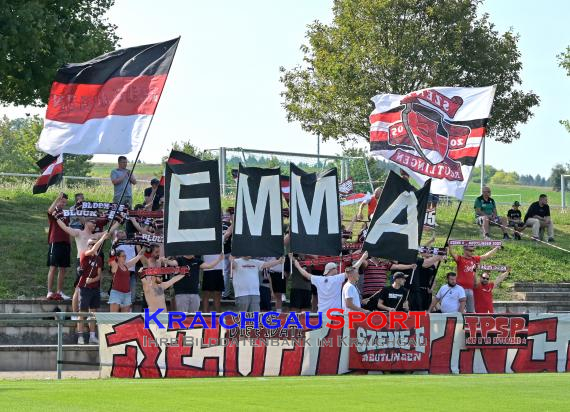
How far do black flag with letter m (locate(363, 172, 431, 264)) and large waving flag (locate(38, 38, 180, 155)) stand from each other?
14.5 ft

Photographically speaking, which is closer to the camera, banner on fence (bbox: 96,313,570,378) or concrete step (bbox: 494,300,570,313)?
banner on fence (bbox: 96,313,570,378)

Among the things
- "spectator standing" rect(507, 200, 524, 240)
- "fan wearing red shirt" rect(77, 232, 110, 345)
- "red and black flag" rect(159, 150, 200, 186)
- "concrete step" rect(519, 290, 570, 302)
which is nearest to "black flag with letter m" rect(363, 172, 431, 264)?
"red and black flag" rect(159, 150, 200, 186)

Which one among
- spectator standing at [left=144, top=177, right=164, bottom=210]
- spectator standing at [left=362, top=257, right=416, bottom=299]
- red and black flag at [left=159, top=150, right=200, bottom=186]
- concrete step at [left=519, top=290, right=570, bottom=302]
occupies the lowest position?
concrete step at [left=519, top=290, right=570, bottom=302]

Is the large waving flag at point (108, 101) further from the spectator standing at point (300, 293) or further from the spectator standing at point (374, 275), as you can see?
the spectator standing at point (374, 275)

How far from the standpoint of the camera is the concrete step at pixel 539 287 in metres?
31.1

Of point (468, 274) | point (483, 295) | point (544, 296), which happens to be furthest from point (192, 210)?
point (544, 296)

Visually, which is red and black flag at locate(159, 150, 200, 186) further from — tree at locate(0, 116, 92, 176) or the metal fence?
tree at locate(0, 116, 92, 176)

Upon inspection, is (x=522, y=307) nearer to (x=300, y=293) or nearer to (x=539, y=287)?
(x=539, y=287)

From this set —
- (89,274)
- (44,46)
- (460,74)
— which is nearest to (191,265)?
(89,274)

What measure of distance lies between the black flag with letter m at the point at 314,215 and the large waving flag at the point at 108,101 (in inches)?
113

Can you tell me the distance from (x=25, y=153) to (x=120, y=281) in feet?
231

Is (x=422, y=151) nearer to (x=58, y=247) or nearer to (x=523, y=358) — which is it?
(x=523, y=358)

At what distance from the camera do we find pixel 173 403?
15.0 meters

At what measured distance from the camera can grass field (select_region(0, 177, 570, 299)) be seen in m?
26.7
